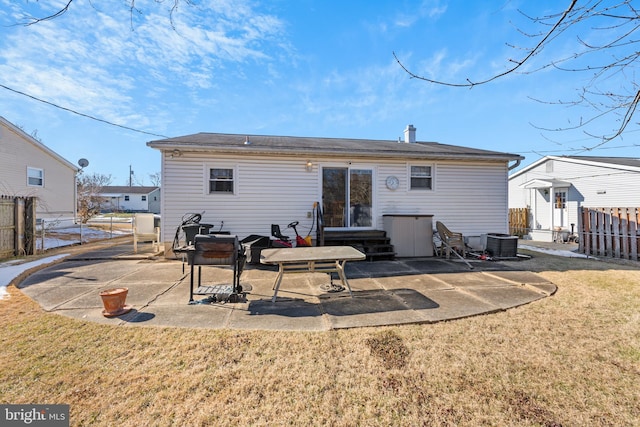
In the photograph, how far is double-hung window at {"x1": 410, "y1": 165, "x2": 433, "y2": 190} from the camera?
8.76 meters

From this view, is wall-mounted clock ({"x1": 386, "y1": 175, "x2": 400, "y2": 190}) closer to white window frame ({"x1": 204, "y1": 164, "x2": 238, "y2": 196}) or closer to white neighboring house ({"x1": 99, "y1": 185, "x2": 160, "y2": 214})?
white window frame ({"x1": 204, "y1": 164, "x2": 238, "y2": 196})

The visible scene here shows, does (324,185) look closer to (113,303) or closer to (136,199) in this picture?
(113,303)

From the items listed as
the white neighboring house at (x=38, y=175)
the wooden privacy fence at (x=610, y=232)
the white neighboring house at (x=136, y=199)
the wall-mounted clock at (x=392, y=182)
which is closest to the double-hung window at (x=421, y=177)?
the wall-mounted clock at (x=392, y=182)

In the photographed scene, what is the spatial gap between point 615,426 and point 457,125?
11.8 metres

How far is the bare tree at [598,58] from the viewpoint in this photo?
2293 millimetres

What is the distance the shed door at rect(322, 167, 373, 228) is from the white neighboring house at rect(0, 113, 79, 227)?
14387 mm

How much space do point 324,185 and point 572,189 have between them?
15.4 m

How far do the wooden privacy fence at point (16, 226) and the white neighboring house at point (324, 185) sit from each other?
4.52 metres

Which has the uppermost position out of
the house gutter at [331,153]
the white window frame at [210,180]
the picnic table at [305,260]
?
the house gutter at [331,153]

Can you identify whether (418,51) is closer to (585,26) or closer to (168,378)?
(585,26)

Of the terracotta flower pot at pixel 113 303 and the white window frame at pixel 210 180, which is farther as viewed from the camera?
the white window frame at pixel 210 180

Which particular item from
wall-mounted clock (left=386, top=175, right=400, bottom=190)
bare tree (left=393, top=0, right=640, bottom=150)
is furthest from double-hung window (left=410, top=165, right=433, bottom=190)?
bare tree (left=393, top=0, right=640, bottom=150)

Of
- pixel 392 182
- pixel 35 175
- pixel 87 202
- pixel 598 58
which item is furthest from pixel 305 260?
pixel 87 202

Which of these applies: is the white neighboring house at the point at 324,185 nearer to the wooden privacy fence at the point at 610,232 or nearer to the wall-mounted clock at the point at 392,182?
the wall-mounted clock at the point at 392,182
